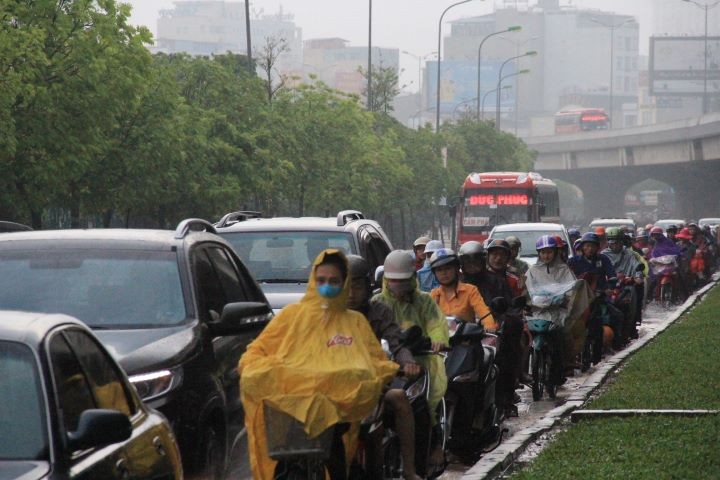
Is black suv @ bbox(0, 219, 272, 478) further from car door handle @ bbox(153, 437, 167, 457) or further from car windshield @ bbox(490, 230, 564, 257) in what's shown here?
car windshield @ bbox(490, 230, 564, 257)

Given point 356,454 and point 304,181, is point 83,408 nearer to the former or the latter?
point 356,454

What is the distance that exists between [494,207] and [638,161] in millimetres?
57287

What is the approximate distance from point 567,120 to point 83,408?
583 feet

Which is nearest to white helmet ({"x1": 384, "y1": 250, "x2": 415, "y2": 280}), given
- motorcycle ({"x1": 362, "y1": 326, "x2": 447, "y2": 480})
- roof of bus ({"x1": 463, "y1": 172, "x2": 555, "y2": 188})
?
motorcycle ({"x1": 362, "y1": 326, "x2": 447, "y2": 480})

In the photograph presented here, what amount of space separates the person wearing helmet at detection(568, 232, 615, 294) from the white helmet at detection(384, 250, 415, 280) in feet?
32.9

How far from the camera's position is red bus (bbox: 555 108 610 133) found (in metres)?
178

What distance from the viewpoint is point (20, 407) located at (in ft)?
17.5

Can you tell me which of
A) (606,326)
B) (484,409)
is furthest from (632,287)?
(484,409)

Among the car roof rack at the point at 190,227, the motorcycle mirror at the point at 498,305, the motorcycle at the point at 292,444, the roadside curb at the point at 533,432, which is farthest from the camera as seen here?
the motorcycle mirror at the point at 498,305

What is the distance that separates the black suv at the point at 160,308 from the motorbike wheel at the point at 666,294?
26.3 meters

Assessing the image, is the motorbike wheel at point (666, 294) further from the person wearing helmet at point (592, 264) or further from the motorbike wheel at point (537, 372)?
the motorbike wheel at point (537, 372)

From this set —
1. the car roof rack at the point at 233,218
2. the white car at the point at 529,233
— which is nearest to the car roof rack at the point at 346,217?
the car roof rack at the point at 233,218

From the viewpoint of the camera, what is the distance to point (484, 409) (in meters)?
11.0

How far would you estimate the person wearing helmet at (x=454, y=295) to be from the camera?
1117cm
